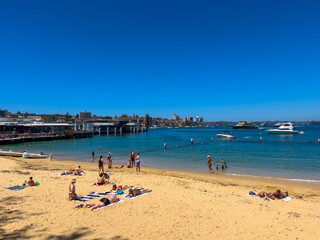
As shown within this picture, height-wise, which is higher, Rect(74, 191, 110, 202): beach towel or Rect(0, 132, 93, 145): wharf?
Rect(0, 132, 93, 145): wharf

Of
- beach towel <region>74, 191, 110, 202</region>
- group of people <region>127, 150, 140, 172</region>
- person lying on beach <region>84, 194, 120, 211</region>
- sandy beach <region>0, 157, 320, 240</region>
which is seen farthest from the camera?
group of people <region>127, 150, 140, 172</region>

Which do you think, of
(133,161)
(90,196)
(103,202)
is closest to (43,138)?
(133,161)

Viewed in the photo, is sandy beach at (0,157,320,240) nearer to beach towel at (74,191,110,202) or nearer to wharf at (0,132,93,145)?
beach towel at (74,191,110,202)

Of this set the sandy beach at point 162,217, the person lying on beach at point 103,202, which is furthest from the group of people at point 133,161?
the person lying on beach at point 103,202

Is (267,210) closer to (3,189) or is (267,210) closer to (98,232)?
(98,232)

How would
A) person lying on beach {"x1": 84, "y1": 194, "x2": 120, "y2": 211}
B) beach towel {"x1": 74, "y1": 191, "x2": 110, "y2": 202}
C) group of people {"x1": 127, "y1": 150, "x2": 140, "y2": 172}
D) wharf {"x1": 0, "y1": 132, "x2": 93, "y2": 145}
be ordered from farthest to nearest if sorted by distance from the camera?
1. wharf {"x1": 0, "y1": 132, "x2": 93, "y2": 145}
2. group of people {"x1": 127, "y1": 150, "x2": 140, "y2": 172}
3. beach towel {"x1": 74, "y1": 191, "x2": 110, "y2": 202}
4. person lying on beach {"x1": 84, "y1": 194, "x2": 120, "y2": 211}

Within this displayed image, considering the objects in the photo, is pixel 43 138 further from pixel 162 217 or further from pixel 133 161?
pixel 162 217

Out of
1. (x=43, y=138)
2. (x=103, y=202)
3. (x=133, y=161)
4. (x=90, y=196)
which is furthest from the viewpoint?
(x=43, y=138)

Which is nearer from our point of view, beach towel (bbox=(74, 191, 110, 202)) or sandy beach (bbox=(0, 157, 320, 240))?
sandy beach (bbox=(0, 157, 320, 240))

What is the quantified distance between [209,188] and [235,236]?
20.3ft

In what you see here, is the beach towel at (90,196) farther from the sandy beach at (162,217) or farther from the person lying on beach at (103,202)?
the person lying on beach at (103,202)

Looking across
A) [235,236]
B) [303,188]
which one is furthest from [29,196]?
[303,188]

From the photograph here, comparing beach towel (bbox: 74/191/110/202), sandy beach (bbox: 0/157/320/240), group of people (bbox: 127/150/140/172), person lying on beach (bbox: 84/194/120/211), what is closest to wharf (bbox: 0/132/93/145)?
group of people (bbox: 127/150/140/172)

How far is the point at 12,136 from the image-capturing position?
54.2 m
